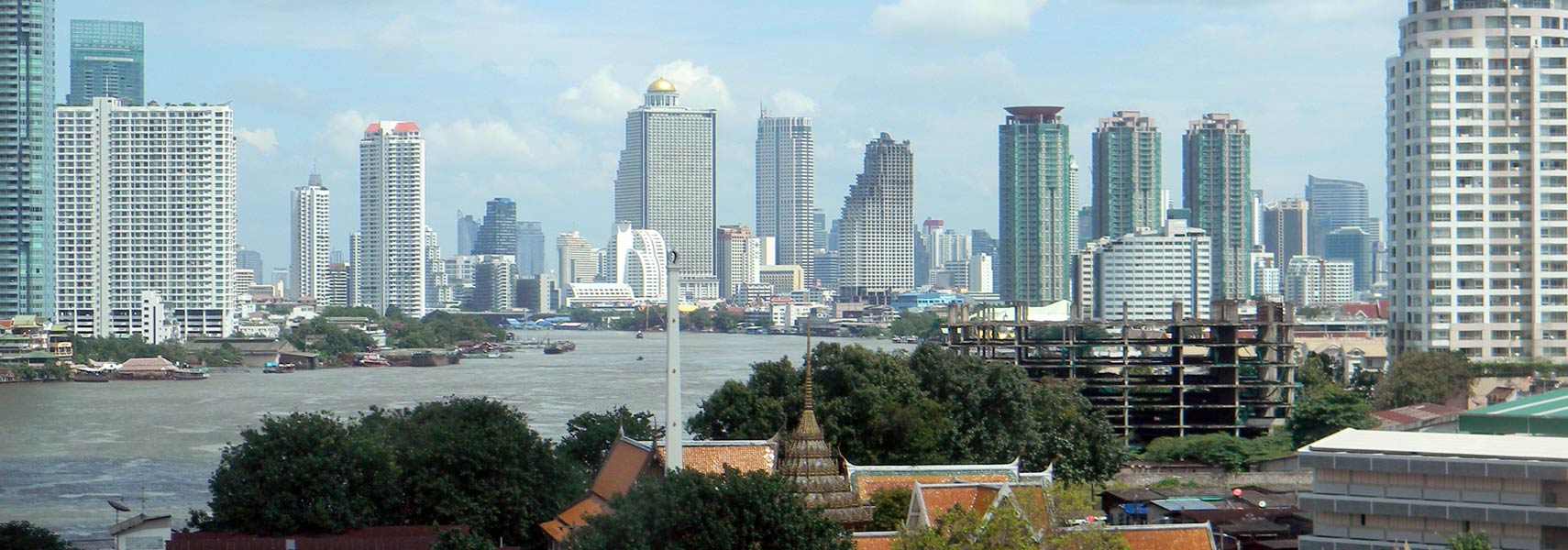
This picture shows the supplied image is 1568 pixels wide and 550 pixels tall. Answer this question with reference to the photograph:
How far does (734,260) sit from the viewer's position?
6417 inches

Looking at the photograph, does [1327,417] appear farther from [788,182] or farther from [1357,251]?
[788,182]

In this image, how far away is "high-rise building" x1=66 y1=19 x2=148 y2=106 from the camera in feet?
321

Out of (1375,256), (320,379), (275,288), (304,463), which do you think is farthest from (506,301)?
(304,463)

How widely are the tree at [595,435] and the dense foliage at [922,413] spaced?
27.0 inches

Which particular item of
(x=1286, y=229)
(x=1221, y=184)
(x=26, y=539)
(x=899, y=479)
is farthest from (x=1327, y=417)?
(x=1286, y=229)

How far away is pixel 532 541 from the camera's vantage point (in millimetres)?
17719

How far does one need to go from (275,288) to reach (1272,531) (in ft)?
422

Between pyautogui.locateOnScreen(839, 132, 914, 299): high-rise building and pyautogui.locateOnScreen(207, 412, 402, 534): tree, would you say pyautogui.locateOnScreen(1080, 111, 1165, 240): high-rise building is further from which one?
pyautogui.locateOnScreen(207, 412, 402, 534): tree

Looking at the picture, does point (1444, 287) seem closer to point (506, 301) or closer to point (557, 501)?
point (557, 501)

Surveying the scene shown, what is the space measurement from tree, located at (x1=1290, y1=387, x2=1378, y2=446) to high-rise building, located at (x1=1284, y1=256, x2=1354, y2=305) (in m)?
84.1

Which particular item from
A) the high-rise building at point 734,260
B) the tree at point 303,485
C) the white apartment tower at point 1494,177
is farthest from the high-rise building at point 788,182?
the tree at point 303,485

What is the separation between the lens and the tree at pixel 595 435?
20484 millimetres

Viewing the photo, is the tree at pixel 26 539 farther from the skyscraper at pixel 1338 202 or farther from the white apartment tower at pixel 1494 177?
the skyscraper at pixel 1338 202

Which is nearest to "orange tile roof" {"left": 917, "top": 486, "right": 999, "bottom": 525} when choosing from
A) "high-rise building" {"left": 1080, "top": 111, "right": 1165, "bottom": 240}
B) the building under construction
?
the building under construction
